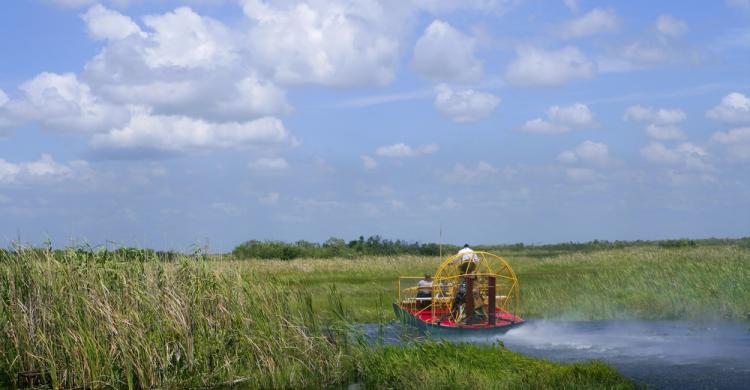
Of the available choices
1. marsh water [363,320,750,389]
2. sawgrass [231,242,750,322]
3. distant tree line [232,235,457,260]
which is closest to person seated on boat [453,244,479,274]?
marsh water [363,320,750,389]

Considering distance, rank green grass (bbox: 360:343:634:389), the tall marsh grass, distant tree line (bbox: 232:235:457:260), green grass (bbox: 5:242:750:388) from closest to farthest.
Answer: green grass (bbox: 360:343:634:389) → green grass (bbox: 5:242:750:388) → the tall marsh grass → distant tree line (bbox: 232:235:457:260)

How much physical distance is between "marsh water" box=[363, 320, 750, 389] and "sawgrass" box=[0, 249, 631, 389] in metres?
1.22

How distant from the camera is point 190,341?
52.0 feet

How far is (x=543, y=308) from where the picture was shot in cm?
2911

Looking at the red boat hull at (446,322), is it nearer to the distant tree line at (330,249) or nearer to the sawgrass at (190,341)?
the sawgrass at (190,341)

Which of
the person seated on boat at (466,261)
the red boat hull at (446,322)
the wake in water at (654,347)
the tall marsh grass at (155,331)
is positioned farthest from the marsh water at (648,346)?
the person seated on boat at (466,261)

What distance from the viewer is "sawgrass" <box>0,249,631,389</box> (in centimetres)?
1559

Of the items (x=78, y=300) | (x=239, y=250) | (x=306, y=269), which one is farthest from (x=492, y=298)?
(x=239, y=250)

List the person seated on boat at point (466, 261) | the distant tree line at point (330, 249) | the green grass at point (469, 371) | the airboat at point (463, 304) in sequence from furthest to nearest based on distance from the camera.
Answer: the distant tree line at point (330, 249) → the person seated on boat at point (466, 261) → the airboat at point (463, 304) → the green grass at point (469, 371)

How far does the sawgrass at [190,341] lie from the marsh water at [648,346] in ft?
4.00

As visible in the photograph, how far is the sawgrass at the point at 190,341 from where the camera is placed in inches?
614

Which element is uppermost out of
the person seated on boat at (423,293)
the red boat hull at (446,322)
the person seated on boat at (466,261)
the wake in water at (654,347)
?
the person seated on boat at (466,261)

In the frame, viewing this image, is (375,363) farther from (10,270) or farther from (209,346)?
(10,270)

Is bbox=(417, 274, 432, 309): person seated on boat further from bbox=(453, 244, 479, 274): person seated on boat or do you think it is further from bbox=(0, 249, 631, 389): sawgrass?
bbox=(0, 249, 631, 389): sawgrass
